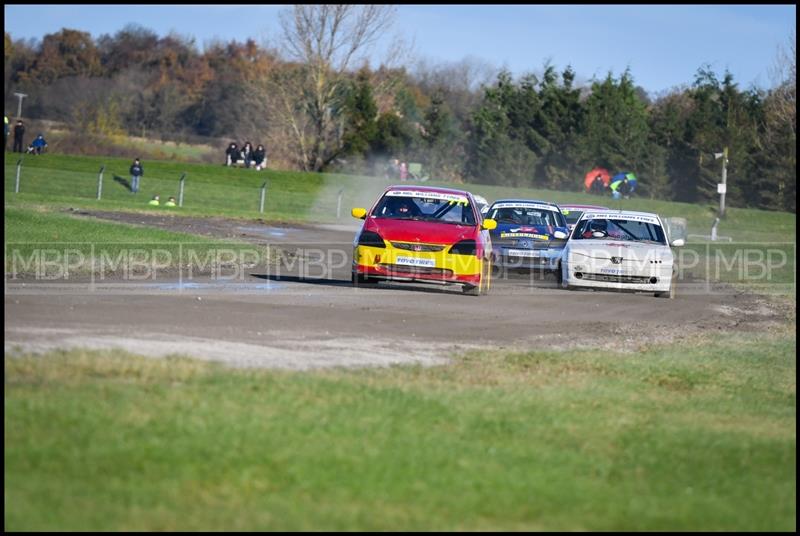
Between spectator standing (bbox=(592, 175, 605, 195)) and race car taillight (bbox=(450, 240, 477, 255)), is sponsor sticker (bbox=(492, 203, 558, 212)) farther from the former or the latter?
spectator standing (bbox=(592, 175, 605, 195))

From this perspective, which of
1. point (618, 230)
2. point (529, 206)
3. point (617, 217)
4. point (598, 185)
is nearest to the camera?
point (618, 230)

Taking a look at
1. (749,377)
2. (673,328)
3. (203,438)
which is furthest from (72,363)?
(673,328)

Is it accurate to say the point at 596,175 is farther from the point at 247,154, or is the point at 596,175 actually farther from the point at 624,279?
the point at 624,279

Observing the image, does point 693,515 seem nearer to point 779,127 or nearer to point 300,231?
point 300,231

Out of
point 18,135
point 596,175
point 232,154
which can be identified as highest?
point 18,135

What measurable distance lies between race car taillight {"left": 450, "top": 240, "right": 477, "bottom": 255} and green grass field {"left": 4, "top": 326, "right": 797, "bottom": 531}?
751 cm

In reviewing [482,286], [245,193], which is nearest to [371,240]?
[482,286]

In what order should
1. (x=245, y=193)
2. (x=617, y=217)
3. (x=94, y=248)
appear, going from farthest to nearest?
(x=245, y=193), (x=617, y=217), (x=94, y=248)

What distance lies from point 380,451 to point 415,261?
10.7 meters

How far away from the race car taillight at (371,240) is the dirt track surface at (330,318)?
2.24 ft

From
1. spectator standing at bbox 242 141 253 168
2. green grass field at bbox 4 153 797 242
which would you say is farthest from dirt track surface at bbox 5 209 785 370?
spectator standing at bbox 242 141 253 168

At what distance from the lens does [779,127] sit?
2489 inches

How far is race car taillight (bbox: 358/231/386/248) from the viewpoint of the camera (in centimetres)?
1852

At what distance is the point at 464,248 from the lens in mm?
18531
